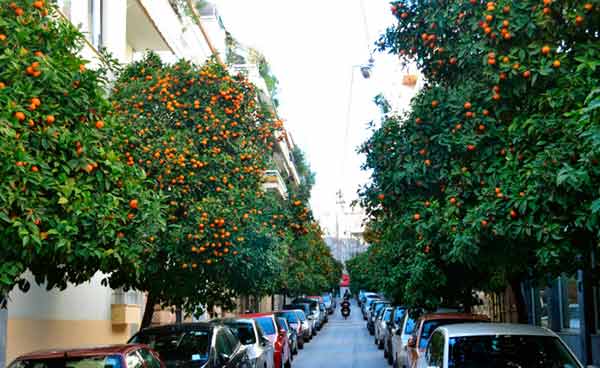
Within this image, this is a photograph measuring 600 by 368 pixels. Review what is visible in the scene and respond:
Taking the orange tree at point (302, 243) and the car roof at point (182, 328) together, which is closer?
the car roof at point (182, 328)

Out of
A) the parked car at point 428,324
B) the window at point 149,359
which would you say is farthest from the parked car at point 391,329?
the window at point 149,359

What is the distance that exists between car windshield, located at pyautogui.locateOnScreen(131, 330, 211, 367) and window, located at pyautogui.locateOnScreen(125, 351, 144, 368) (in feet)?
8.77

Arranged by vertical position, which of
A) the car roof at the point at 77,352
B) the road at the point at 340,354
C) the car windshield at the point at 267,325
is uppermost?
the car roof at the point at 77,352

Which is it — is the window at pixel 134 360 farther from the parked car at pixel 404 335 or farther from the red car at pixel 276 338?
the red car at pixel 276 338

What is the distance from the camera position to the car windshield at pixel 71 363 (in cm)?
838

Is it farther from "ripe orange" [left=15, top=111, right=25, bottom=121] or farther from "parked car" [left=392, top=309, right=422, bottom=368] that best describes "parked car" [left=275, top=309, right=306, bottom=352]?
"ripe orange" [left=15, top=111, right=25, bottom=121]

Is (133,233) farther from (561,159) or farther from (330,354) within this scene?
(330,354)

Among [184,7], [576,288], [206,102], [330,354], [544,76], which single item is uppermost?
[184,7]

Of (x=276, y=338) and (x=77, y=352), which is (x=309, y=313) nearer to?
(x=276, y=338)

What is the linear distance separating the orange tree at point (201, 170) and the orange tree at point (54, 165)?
4685 mm

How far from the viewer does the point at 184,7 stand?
26.2 m

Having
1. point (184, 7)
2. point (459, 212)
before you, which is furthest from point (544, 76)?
point (184, 7)

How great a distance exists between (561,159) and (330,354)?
2112cm

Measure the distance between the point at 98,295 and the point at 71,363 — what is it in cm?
986
